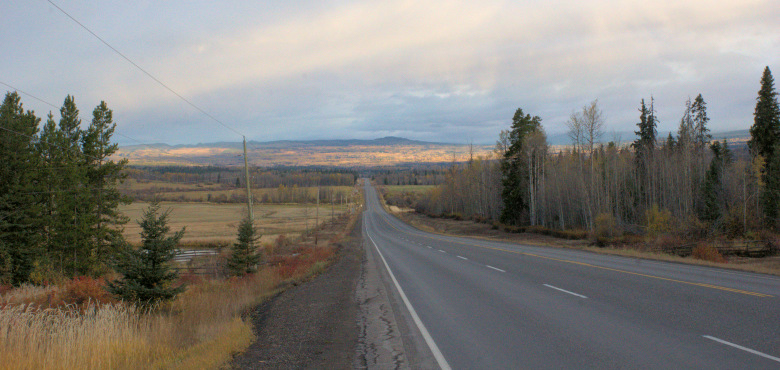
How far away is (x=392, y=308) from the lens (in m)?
9.62

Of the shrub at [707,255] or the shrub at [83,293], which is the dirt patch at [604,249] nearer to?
the shrub at [707,255]

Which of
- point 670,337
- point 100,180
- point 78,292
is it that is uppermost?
point 100,180

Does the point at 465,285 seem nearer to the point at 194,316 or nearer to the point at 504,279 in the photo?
the point at 504,279

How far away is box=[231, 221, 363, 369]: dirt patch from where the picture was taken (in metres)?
5.73

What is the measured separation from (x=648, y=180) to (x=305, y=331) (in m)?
59.1

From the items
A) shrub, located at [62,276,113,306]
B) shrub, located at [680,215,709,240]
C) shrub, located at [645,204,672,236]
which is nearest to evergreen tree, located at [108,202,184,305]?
shrub, located at [62,276,113,306]

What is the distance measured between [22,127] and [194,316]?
3186 cm

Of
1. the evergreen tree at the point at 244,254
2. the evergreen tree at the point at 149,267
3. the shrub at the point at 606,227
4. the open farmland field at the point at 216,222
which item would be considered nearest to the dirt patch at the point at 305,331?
the evergreen tree at the point at 149,267

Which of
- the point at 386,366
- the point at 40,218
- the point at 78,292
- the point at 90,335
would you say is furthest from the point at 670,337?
the point at 40,218

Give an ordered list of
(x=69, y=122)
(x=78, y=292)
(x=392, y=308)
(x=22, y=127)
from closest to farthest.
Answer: (x=392, y=308) < (x=78, y=292) < (x=22, y=127) < (x=69, y=122)

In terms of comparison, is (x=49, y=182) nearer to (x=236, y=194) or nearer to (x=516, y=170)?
(x=516, y=170)

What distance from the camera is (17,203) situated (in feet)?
100

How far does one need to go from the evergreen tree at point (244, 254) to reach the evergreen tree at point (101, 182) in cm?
1930

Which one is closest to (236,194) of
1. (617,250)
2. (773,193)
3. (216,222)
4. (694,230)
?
(216,222)
